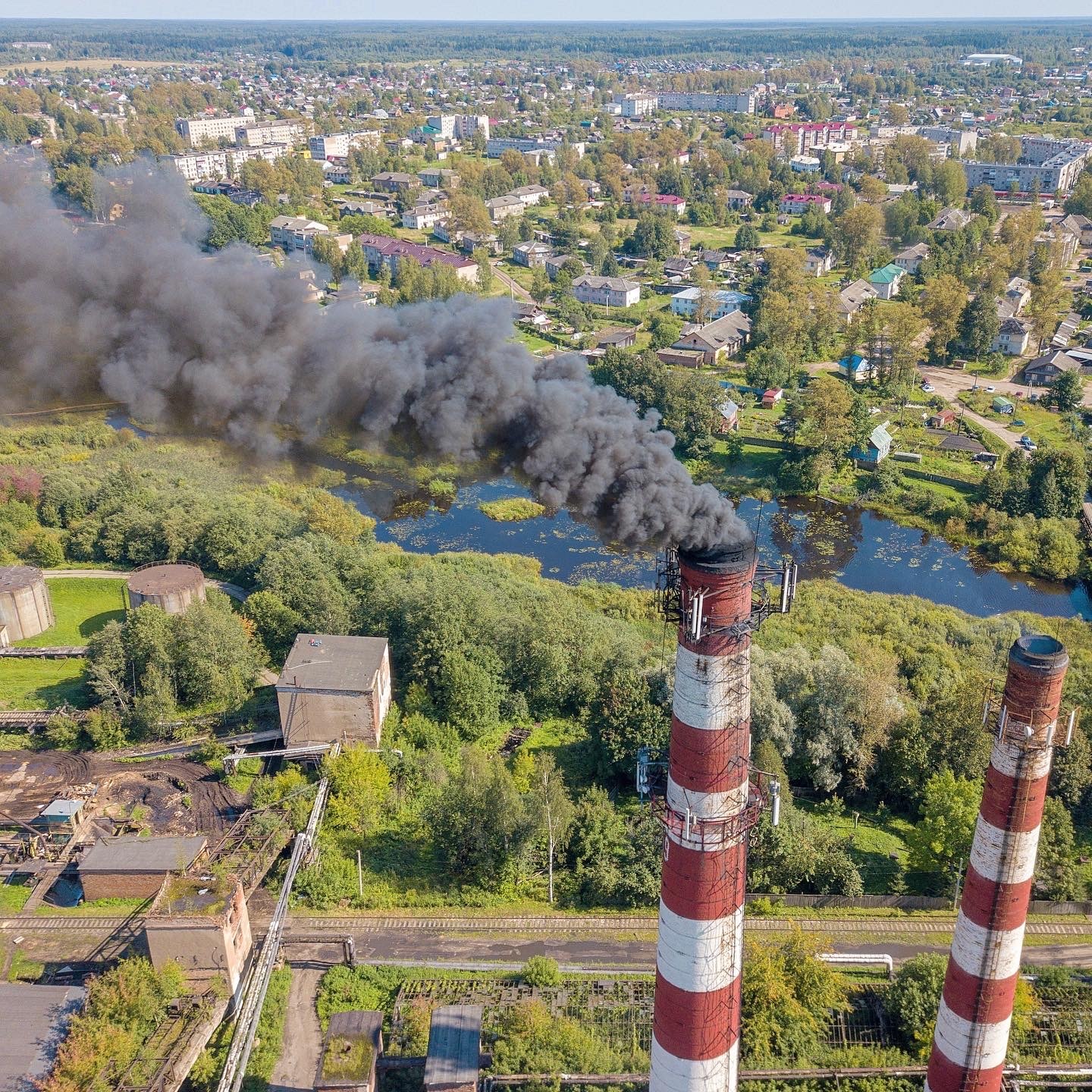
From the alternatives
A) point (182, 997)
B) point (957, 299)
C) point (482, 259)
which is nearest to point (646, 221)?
point (482, 259)

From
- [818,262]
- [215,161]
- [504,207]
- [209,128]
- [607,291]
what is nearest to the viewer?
[607,291]

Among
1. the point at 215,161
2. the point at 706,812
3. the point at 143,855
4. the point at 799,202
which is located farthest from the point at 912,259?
the point at 215,161

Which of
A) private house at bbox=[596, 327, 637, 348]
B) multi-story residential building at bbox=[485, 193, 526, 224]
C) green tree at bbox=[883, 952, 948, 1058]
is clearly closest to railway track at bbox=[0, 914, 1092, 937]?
green tree at bbox=[883, 952, 948, 1058]

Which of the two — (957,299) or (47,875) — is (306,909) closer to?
(47,875)

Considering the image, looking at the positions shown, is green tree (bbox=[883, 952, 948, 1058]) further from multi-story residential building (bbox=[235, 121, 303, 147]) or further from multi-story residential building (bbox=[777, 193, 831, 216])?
multi-story residential building (bbox=[235, 121, 303, 147])

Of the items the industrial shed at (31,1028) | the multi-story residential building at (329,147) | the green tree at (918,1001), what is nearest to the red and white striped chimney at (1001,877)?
the green tree at (918,1001)

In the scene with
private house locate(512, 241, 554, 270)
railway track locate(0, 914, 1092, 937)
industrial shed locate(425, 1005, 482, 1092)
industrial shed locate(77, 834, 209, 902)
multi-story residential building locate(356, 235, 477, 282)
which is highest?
multi-story residential building locate(356, 235, 477, 282)

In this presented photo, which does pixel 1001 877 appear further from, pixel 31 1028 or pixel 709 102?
pixel 709 102

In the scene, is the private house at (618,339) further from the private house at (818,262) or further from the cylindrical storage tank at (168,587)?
the cylindrical storage tank at (168,587)
